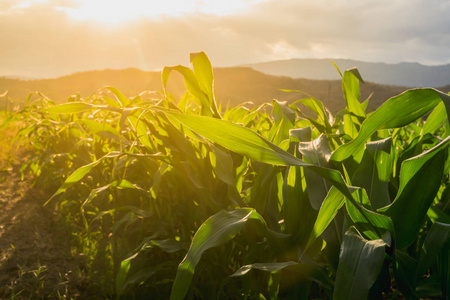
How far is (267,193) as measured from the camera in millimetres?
1004

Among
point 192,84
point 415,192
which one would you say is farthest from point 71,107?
point 415,192

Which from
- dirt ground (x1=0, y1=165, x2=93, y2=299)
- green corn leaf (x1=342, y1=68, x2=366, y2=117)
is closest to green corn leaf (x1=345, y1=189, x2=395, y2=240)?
green corn leaf (x1=342, y1=68, x2=366, y2=117)

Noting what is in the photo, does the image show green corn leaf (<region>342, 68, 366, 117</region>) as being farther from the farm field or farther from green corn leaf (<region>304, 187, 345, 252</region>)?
green corn leaf (<region>304, 187, 345, 252</region>)

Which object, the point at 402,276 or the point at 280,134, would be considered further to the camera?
the point at 280,134

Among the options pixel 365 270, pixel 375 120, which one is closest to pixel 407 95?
pixel 375 120

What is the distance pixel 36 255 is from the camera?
1.68 meters

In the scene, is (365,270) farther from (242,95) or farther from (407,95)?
(242,95)

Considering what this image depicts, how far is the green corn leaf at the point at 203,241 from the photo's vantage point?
64 centimetres

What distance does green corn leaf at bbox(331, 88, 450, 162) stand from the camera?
2.14 ft

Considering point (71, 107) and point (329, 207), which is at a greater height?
point (71, 107)

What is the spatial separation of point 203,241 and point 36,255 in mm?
1330

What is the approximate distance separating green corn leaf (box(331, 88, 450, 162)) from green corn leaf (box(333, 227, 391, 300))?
0.68ft

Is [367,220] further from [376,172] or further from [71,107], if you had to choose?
[71,107]

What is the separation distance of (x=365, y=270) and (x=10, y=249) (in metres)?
1.66
